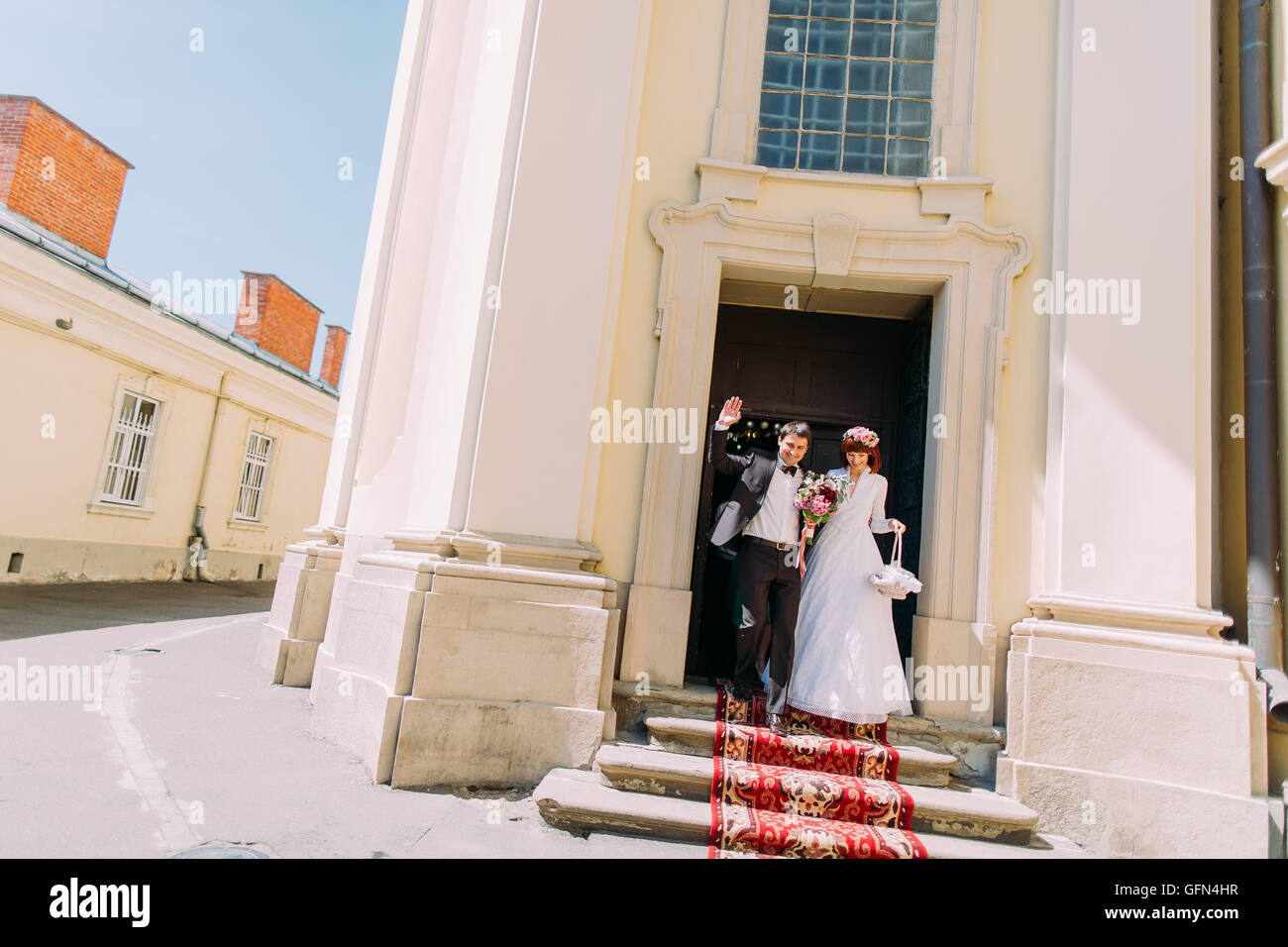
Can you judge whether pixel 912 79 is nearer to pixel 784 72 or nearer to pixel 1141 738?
pixel 784 72

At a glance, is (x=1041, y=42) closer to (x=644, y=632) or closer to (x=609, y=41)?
(x=609, y=41)

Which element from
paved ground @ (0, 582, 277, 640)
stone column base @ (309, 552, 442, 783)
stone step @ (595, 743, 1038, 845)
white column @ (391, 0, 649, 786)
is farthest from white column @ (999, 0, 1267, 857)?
paved ground @ (0, 582, 277, 640)

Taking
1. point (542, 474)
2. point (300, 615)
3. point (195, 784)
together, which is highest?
point (542, 474)

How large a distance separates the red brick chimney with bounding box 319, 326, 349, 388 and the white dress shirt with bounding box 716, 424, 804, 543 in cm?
2097

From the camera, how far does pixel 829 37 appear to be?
6.77 m

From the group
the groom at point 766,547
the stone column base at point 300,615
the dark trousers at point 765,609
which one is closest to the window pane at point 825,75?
the groom at point 766,547

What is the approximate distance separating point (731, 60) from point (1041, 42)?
8.34 feet

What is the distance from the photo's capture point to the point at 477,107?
243 inches

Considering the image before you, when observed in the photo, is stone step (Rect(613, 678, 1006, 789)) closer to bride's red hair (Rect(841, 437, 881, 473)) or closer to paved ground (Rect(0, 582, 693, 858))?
paved ground (Rect(0, 582, 693, 858))

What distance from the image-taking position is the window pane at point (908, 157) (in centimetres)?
650

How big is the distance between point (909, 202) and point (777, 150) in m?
1.24

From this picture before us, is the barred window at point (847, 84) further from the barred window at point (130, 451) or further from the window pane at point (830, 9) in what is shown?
the barred window at point (130, 451)

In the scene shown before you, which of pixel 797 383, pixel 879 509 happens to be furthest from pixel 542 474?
pixel 797 383
